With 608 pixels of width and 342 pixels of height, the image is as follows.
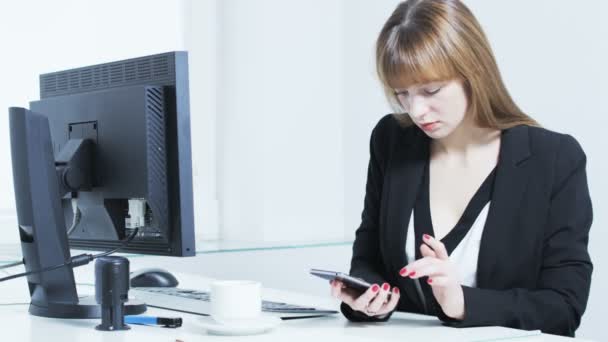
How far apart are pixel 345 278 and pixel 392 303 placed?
101 mm

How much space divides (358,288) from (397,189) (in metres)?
0.33

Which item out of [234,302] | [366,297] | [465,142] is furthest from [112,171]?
[465,142]

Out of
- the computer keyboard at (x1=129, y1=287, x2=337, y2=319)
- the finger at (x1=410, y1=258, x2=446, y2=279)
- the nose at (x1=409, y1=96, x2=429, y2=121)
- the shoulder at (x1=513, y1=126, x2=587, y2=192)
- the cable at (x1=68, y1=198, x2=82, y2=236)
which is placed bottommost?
the computer keyboard at (x1=129, y1=287, x2=337, y2=319)

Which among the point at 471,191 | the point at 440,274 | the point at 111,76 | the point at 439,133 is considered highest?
the point at 111,76

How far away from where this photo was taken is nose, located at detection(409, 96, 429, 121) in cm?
163

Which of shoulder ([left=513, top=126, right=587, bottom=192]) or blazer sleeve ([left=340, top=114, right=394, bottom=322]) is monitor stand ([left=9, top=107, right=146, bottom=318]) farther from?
shoulder ([left=513, top=126, right=587, bottom=192])

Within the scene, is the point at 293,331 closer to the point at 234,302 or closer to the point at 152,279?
the point at 234,302

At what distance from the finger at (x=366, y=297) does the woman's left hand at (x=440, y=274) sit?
0.07m

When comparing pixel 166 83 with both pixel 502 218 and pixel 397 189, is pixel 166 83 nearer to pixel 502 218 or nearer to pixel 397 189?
pixel 397 189

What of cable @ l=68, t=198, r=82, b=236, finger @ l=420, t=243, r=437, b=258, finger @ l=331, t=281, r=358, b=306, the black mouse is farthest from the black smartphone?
the black mouse

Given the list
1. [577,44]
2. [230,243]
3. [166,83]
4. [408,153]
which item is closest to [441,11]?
[408,153]

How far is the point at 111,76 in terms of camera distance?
1.58 meters

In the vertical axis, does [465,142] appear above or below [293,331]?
above

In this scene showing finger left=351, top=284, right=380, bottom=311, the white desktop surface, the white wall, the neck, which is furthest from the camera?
the white wall
